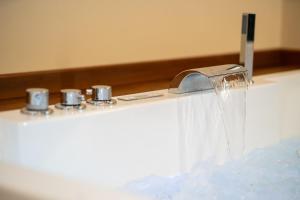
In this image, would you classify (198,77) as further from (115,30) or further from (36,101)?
(36,101)

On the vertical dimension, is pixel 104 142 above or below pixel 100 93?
below

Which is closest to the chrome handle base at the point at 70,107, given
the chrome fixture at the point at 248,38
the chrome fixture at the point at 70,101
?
the chrome fixture at the point at 70,101

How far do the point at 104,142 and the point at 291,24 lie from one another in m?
1.45

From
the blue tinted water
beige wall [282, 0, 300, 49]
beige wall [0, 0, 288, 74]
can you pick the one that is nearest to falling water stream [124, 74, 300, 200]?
the blue tinted water

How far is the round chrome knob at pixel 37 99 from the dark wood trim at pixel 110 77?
135 mm

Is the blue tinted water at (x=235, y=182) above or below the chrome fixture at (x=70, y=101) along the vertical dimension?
below

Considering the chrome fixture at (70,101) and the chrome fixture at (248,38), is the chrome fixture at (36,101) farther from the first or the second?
the chrome fixture at (248,38)

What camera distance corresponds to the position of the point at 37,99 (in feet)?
3.40

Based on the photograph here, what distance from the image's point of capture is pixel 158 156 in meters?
1.28

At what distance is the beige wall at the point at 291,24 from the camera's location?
2.31 m

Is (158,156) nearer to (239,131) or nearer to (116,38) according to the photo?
(239,131)

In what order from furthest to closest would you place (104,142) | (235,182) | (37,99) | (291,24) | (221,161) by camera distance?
(291,24) < (221,161) < (235,182) < (104,142) < (37,99)

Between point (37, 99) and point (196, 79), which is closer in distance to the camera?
point (37, 99)

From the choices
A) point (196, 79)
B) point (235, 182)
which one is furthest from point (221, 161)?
point (196, 79)
